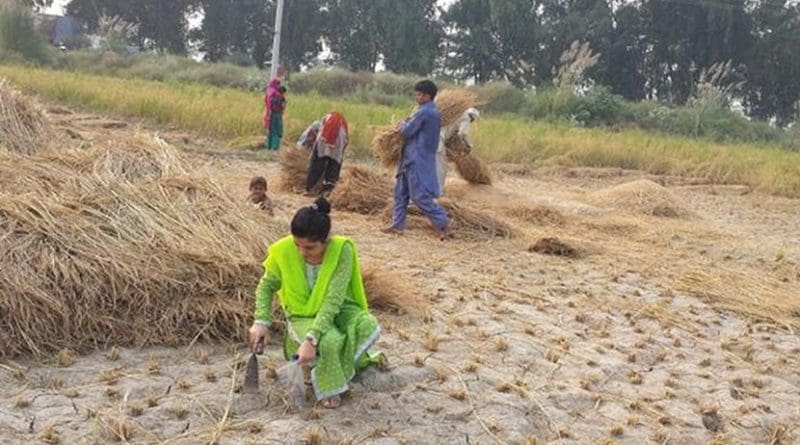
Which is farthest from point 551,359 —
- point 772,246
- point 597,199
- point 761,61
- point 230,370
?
point 761,61

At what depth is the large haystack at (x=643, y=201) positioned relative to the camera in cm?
1029

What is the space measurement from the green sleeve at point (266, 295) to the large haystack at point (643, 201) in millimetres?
7167

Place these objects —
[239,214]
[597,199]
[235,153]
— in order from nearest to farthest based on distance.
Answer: [239,214] < [597,199] < [235,153]

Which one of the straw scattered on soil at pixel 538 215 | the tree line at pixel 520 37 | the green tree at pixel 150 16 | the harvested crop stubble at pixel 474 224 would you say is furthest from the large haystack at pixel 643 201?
the green tree at pixel 150 16

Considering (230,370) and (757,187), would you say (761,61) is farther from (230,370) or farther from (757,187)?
(230,370)

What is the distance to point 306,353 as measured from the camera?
3352mm

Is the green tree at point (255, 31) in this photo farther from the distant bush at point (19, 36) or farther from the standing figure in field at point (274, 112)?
the standing figure in field at point (274, 112)

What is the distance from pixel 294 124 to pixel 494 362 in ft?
36.8

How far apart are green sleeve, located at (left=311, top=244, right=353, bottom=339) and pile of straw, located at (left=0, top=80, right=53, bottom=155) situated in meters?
4.43

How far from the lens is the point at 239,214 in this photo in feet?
15.8

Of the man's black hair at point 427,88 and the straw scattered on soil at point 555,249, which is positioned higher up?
the man's black hair at point 427,88

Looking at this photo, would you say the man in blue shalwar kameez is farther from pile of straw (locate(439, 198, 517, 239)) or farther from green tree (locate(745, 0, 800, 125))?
green tree (locate(745, 0, 800, 125))

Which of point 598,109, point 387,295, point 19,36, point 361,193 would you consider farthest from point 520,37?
point 387,295

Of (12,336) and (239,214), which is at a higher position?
(239,214)
